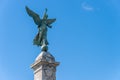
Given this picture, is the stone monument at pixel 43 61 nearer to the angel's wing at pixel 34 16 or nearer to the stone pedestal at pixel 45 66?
the stone pedestal at pixel 45 66

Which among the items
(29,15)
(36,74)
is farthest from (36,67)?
(29,15)

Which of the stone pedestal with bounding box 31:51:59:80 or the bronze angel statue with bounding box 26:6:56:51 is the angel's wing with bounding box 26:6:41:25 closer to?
the bronze angel statue with bounding box 26:6:56:51

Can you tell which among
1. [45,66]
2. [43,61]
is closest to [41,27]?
[43,61]

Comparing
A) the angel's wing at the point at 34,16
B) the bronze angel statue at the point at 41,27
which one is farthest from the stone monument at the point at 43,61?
the angel's wing at the point at 34,16

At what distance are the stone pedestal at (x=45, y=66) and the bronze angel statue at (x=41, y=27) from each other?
0.59 metres

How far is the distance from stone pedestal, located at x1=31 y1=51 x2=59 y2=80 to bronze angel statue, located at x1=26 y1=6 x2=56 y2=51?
59cm

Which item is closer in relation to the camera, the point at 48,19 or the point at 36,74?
the point at 36,74

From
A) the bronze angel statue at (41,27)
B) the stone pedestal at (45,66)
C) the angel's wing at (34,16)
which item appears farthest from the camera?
the angel's wing at (34,16)

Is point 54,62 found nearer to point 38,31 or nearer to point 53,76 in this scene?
point 53,76

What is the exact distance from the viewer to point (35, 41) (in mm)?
23703

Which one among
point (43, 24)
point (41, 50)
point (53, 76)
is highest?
point (43, 24)

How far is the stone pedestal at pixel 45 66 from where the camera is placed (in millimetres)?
22163

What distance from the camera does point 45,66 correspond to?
22344 millimetres

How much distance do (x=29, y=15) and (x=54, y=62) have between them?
331 centimetres
